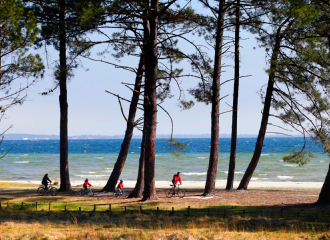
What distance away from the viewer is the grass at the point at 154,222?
10742mm

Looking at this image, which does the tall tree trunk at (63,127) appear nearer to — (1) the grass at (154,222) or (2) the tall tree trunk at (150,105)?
(1) the grass at (154,222)

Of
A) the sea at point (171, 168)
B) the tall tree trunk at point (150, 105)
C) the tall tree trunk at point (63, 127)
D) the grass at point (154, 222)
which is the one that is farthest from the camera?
the sea at point (171, 168)

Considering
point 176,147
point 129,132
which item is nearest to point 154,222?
point 176,147

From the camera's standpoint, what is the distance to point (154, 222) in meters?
13.2

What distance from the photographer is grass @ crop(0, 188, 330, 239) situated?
10.7m

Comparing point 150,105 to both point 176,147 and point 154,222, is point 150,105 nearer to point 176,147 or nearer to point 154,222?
point 176,147

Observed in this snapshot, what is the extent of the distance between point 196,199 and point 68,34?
919 cm

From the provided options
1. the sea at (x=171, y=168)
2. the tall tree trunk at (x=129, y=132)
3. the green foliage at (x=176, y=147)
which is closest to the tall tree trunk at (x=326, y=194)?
the sea at (x=171, y=168)

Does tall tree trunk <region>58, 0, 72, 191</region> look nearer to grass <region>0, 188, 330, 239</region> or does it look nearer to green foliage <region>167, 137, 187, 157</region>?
grass <region>0, 188, 330, 239</region>

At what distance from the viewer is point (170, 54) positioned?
809 inches

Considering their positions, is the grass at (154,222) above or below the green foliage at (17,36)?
below

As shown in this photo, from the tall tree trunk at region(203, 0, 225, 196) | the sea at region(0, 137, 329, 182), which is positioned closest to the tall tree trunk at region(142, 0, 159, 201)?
the sea at region(0, 137, 329, 182)

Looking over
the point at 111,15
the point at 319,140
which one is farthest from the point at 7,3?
the point at 319,140

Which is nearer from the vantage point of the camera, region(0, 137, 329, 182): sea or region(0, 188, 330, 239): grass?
region(0, 188, 330, 239): grass
